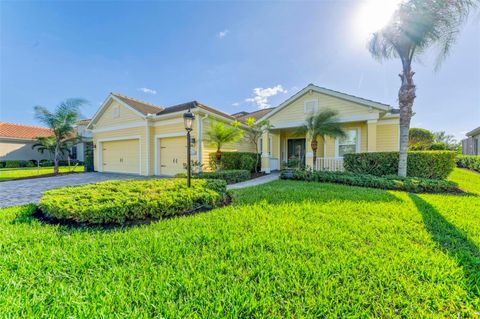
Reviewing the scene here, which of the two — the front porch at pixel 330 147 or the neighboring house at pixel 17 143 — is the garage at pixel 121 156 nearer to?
the front porch at pixel 330 147

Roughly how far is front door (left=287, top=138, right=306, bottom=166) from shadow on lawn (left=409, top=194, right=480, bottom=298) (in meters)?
9.37

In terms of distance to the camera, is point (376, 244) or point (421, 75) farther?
point (421, 75)

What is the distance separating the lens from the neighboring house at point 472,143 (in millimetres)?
18500

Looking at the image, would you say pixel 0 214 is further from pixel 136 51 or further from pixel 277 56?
pixel 277 56

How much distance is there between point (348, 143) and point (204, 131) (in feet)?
28.1

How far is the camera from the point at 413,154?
8469 millimetres

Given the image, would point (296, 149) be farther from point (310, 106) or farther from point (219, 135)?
point (219, 135)

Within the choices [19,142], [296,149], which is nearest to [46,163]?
[19,142]

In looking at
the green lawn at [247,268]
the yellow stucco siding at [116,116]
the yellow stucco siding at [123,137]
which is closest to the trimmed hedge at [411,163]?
the green lawn at [247,268]

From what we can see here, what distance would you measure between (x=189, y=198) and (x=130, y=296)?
2697 mm

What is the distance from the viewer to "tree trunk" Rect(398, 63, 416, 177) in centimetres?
802

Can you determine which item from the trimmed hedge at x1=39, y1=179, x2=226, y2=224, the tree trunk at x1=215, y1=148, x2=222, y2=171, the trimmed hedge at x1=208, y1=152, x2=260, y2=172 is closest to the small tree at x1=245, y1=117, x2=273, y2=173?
the trimmed hedge at x1=208, y1=152, x2=260, y2=172

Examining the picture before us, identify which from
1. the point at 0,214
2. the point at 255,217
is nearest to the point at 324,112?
the point at 255,217

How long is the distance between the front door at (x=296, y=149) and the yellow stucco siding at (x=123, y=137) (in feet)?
A: 33.9
